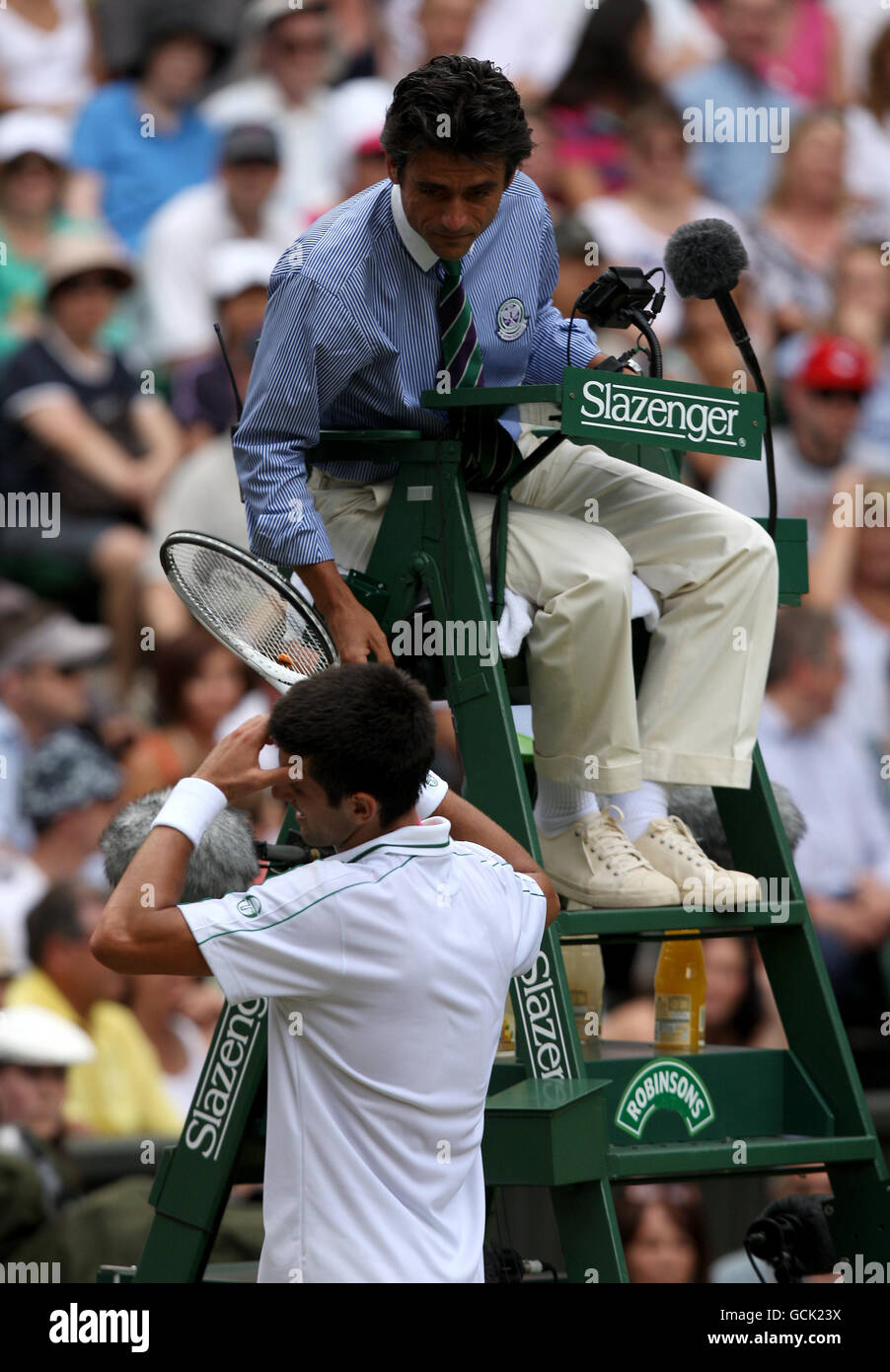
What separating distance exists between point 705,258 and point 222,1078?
5.71 ft

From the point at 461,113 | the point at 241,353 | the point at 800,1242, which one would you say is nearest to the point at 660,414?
the point at 461,113

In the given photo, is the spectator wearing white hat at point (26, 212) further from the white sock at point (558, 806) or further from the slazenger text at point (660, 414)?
the slazenger text at point (660, 414)

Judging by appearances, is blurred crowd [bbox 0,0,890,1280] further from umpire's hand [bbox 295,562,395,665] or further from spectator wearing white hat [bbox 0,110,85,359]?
umpire's hand [bbox 295,562,395,665]

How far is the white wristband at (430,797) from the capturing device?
2996 millimetres

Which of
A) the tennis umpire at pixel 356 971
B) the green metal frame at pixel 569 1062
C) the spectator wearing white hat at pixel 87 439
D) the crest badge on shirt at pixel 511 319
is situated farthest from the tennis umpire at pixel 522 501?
the spectator wearing white hat at pixel 87 439

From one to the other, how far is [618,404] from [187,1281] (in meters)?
1.69

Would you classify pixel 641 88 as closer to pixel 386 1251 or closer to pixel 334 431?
pixel 334 431

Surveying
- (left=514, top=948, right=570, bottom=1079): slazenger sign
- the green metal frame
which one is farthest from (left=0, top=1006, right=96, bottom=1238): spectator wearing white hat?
(left=514, top=948, right=570, bottom=1079): slazenger sign

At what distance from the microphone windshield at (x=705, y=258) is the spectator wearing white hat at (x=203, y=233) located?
9.89 feet

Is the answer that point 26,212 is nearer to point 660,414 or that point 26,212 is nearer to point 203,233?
point 203,233

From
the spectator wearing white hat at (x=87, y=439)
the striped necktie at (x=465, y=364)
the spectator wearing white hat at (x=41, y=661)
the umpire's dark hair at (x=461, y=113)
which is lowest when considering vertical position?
the striped necktie at (x=465, y=364)

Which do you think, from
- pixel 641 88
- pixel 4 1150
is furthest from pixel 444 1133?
pixel 641 88

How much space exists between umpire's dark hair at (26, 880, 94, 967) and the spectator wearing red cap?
2.96 meters

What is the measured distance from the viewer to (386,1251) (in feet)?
8.66
